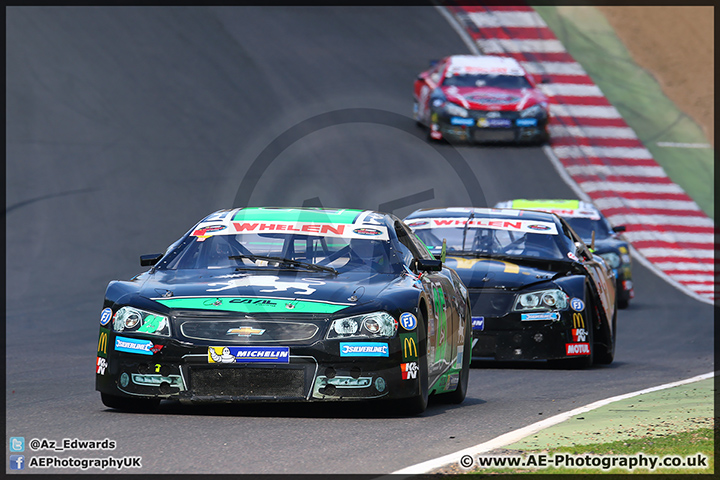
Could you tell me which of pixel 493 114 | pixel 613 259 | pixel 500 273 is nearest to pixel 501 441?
pixel 500 273

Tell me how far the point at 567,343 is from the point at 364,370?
4591 millimetres

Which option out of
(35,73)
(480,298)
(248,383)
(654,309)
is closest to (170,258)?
(248,383)

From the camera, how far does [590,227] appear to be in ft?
58.8

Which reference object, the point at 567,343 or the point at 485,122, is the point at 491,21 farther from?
the point at 567,343

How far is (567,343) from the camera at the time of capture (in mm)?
11180

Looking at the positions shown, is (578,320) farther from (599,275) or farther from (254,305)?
(254,305)

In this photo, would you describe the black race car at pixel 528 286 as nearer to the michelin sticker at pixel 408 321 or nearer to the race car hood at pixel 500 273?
the race car hood at pixel 500 273

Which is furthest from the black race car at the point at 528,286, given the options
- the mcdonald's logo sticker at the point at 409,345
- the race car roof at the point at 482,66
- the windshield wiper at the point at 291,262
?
the race car roof at the point at 482,66

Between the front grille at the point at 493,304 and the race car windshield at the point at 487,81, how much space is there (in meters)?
15.1

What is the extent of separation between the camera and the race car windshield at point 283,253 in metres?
7.86

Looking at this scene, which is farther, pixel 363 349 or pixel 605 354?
pixel 605 354

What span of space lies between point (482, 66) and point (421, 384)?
65.8 feet

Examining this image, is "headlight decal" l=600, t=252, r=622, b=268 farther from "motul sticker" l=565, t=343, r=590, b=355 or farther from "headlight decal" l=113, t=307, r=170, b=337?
"headlight decal" l=113, t=307, r=170, b=337

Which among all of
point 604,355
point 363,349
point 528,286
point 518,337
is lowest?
point 604,355
